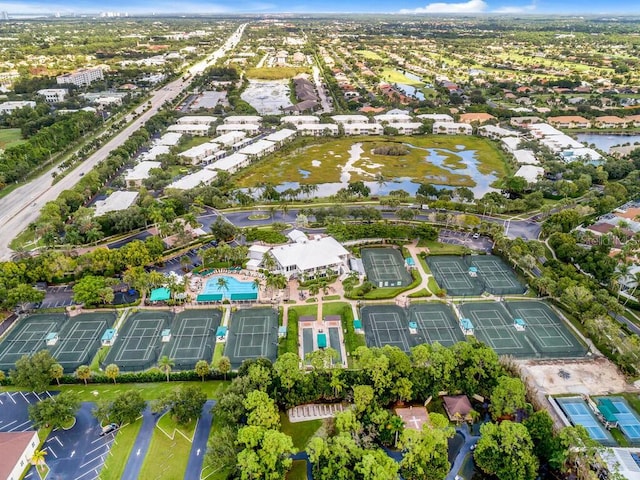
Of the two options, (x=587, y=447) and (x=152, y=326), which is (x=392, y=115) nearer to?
(x=152, y=326)

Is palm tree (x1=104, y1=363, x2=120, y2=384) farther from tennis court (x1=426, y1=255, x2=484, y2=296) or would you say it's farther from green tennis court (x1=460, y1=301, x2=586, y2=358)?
tennis court (x1=426, y1=255, x2=484, y2=296)

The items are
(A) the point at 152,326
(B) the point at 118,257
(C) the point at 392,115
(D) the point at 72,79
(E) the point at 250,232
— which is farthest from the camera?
(D) the point at 72,79

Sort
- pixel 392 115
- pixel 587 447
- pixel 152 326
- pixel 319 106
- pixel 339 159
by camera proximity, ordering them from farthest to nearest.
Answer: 1. pixel 319 106
2. pixel 392 115
3. pixel 339 159
4. pixel 152 326
5. pixel 587 447

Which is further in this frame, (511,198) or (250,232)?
(511,198)

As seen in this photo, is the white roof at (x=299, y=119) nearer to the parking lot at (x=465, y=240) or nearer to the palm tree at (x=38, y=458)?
the parking lot at (x=465, y=240)

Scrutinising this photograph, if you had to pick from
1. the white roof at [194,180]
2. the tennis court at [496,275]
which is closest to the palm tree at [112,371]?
the tennis court at [496,275]

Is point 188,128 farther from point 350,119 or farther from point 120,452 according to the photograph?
point 120,452

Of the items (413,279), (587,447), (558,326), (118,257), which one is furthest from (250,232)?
(587,447)
